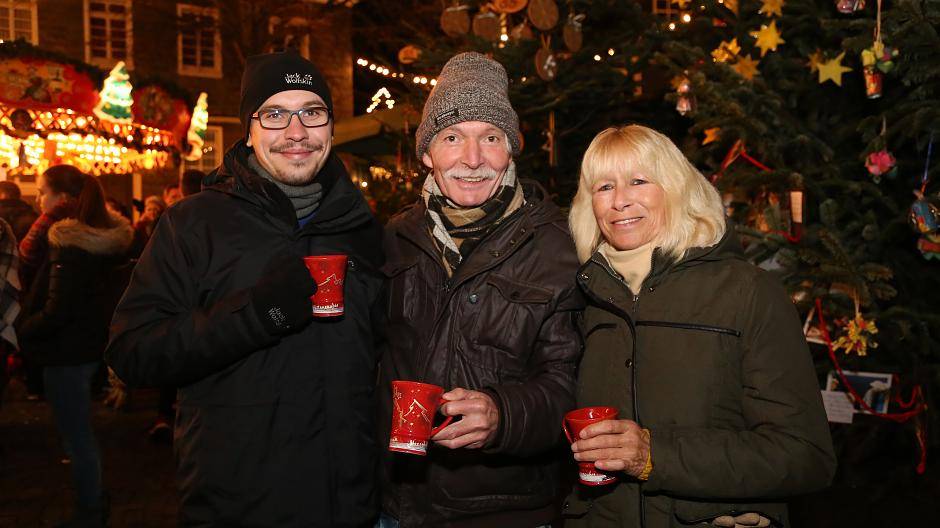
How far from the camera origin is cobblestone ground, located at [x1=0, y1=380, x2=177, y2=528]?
5.84 meters

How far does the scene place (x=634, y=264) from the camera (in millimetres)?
2535

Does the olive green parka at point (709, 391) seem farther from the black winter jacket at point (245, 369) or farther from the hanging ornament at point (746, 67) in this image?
the hanging ornament at point (746, 67)

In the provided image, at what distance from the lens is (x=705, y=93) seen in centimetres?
520

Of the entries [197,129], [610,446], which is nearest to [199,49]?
[197,129]

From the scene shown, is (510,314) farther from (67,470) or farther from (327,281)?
(67,470)

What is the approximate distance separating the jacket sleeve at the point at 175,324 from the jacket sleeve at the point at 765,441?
1328 mm

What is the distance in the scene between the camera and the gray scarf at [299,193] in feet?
9.50

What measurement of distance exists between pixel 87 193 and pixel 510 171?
4273 millimetres

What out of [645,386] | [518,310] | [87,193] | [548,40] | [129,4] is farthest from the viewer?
[129,4]

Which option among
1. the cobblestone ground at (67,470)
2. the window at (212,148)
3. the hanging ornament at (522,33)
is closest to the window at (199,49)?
the window at (212,148)

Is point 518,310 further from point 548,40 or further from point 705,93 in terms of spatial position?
point 548,40

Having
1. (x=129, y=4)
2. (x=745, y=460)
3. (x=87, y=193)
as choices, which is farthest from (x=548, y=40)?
(x=129, y=4)

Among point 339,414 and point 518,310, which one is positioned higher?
point 518,310

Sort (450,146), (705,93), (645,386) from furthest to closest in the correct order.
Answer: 1. (705,93)
2. (450,146)
3. (645,386)
